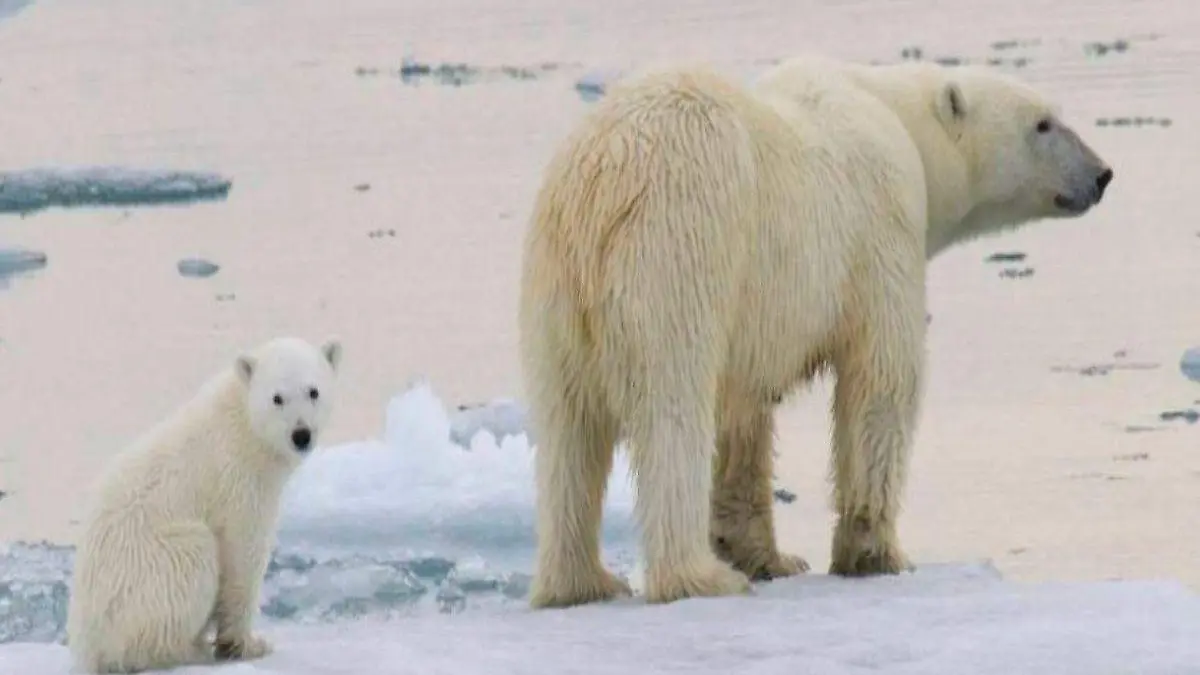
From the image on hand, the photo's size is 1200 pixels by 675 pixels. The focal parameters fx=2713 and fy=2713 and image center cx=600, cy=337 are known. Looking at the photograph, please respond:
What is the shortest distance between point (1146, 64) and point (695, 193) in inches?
343

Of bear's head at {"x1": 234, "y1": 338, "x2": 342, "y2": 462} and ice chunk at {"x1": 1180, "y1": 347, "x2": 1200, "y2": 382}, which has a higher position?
bear's head at {"x1": 234, "y1": 338, "x2": 342, "y2": 462}

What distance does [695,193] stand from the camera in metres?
5.96

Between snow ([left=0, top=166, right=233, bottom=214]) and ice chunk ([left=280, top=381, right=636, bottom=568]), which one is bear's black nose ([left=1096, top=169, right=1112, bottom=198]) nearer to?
ice chunk ([left=280, top=381, right=636, bottom=568])

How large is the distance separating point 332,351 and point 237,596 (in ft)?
1.74

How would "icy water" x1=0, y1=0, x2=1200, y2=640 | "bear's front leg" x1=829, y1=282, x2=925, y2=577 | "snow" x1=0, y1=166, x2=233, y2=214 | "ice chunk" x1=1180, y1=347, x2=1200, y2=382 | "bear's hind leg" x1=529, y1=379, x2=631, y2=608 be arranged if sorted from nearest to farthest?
"bear's hind leg" x1=529, y1=379, x2=631, y2=608
"bear's front leg" x1=829, y1=282, x2=925, y2=577
"icy water" x1=0, y1=0, x2=1200, y2=640
"ice chunk" x1=1180, y1=347, x2=1200, y2=382
"snow" x1=0, y1=166, x2=233, y2=214

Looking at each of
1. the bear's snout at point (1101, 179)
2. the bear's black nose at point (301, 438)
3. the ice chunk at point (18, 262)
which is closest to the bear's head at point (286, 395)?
the bear's black nose at point (301, 438)

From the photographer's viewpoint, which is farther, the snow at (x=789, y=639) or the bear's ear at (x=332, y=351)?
the bear's ear at (x=332, y=351)

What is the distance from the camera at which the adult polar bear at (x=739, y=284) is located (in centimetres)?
593

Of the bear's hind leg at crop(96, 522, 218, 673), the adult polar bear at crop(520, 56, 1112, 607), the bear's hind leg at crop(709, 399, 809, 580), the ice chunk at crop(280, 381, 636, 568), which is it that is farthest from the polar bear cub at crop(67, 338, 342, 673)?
the ice chunk at crop(280, 381, 636, 568)

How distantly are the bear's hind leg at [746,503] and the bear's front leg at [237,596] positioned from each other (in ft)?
5.17

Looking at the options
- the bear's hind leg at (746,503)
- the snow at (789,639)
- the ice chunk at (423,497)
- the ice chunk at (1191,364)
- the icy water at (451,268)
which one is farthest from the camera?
the ice chunk at (1191,364)

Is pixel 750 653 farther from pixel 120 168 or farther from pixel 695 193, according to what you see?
pixel 120 168

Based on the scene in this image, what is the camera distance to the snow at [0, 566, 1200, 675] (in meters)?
5.21

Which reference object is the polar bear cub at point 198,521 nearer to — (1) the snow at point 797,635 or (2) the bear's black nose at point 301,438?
(2) the bear's black nose at point 301,438
